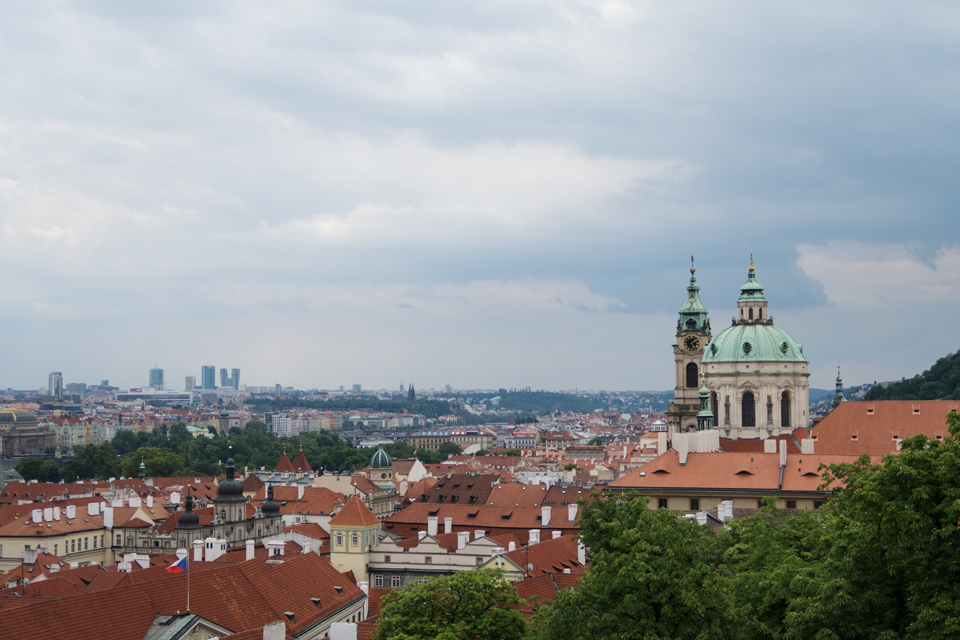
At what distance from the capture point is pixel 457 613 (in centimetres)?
4031

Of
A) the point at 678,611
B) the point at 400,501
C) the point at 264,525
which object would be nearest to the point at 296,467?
the point at 400,501

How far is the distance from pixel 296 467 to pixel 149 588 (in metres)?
137

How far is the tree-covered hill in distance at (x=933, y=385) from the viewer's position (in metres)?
168

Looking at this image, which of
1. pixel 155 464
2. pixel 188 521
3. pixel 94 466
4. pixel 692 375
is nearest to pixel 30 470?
pixel 94 466

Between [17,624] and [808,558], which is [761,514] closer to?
[808,558]

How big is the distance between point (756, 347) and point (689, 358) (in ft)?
97.8

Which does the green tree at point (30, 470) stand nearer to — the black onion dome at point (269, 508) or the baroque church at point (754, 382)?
the black onion dome at point (269, 508)

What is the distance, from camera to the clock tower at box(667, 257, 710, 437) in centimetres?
14775

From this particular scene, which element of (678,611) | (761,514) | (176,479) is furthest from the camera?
(176,479)

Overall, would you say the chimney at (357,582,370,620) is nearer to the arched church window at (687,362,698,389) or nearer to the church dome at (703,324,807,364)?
the church dome at (703,324,807,364)

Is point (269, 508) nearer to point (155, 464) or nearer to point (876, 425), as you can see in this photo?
point (876, 425)

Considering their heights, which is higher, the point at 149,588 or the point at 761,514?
the point at 761,514

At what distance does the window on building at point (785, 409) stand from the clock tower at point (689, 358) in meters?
22.8

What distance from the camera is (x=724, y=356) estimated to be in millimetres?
124500
